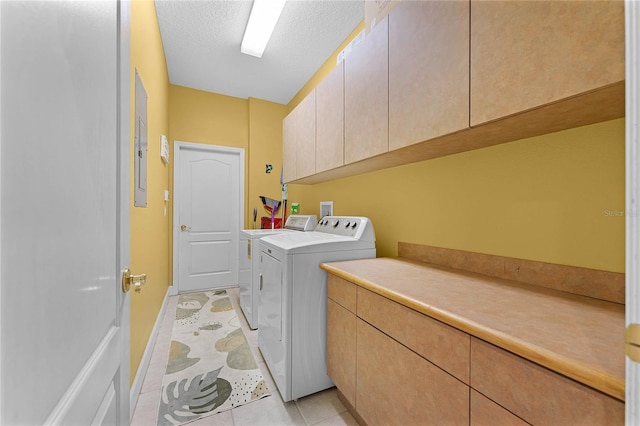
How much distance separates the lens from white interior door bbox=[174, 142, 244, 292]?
3.57 m

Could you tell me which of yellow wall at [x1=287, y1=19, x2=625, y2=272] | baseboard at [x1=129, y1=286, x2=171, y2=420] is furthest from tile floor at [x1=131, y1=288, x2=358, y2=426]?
yellow wall at [x1=287, y1=19, x2=625, y2=272]

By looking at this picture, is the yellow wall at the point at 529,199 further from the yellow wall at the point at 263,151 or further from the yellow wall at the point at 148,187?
the yellow wall at the point at 263,151

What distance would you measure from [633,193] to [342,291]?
3.83ft

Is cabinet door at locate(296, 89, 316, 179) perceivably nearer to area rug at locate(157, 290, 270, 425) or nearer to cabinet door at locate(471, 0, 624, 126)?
cabinet door at locate(471, 0, 624, 126)

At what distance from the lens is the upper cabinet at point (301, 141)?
2213 mm

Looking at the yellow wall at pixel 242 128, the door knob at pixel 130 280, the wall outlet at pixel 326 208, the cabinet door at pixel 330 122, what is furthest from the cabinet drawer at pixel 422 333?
the yellow wall at pixel 242 128

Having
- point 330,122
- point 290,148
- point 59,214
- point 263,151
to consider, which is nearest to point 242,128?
point 263,151

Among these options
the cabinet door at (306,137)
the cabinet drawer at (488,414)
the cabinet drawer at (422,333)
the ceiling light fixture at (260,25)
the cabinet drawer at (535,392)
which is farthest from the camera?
the cabinet door at (306,137)

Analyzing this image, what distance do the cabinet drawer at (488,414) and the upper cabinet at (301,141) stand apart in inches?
70.0

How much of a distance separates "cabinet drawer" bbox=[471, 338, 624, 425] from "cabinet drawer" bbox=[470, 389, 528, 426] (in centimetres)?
2

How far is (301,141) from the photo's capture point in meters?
2.42

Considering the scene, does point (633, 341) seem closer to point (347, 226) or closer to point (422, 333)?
point (422, 333)

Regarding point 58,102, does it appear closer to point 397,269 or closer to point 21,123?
point 21,123

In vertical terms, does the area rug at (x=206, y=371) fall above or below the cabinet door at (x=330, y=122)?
below
